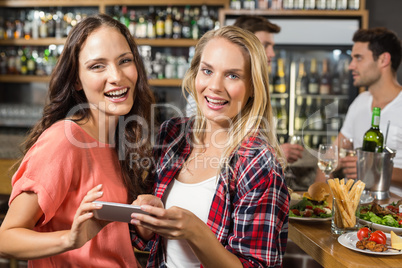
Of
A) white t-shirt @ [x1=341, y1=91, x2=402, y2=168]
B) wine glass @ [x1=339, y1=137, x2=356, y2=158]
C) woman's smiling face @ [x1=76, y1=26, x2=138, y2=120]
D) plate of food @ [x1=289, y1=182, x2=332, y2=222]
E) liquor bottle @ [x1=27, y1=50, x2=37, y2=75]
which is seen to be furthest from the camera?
liquor bottle @ [x1=27, y1=50, x2=37, y2=75]

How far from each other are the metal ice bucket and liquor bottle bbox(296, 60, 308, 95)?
2.68m

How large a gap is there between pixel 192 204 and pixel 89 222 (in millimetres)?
402

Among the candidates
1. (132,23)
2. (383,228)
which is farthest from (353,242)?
(132,23)

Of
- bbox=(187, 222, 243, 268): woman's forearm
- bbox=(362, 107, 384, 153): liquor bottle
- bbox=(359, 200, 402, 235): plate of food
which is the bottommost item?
bbox=(359, 200, 402, 235): plate of food

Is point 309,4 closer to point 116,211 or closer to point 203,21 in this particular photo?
point 203,21

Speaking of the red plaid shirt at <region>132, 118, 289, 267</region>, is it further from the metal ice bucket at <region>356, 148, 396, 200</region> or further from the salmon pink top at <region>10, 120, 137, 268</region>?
the metal ice bucket at <region>356, 148, 396, 200</region>

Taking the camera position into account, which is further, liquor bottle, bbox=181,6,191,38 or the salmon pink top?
liquor bottle, bbox=181,6,191,38

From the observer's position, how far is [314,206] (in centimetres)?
183

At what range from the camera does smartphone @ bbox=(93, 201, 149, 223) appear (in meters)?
1.05

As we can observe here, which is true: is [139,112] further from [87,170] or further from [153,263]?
[153,263]

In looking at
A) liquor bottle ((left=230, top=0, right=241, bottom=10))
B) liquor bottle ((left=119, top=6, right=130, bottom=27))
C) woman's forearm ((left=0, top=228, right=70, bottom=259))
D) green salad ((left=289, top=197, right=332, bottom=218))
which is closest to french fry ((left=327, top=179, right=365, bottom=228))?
green salad ((left=289, top=197, right=332, bottom=218))

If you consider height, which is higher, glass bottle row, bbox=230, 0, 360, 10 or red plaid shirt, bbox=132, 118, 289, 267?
glass bottle row, bbox=230, 0, 360, 10

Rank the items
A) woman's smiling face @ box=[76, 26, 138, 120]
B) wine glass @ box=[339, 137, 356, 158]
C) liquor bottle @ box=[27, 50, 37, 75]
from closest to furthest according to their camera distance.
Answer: woman's smiling face @ box=[76, 26, 138, 120], wine glass @ box=[339, 137, 356, 158], liquor bottle @ box=[27, 50, 37, 75]

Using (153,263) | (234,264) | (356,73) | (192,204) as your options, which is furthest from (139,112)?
(356,73)
